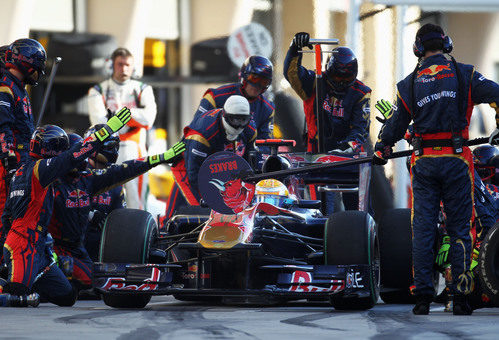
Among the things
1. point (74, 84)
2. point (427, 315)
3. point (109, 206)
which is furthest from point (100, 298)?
point (74, 84)

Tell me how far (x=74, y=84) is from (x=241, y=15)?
7.50 ft

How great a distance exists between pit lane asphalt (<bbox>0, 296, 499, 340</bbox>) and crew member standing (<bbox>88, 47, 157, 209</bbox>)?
4355 millimetres

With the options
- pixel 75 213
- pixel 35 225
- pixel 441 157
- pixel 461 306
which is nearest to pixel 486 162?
pixel 441 157

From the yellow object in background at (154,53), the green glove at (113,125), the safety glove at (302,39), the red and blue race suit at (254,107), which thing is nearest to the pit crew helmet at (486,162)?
the safety glove at (302,39)

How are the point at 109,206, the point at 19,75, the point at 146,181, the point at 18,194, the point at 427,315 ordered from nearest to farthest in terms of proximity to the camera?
the point at 427,315 → the point at 18,194 → the point at 19,75 → the point at 109,206 → the point at 146,181

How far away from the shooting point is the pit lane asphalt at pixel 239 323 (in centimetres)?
680

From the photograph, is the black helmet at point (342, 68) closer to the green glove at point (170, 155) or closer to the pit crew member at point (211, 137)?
the pit crew member at point (211, 137)

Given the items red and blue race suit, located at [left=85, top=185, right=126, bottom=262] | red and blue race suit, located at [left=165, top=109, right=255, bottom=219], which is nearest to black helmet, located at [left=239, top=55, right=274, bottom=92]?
red and blue race suit, located at [left=165, top=109, right=255, bottom=219]

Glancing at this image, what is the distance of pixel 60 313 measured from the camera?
27.7 feet

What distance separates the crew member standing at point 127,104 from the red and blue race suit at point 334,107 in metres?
2.44

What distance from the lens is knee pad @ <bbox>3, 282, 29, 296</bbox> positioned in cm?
927

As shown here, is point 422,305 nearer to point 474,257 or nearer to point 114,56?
point 474,257

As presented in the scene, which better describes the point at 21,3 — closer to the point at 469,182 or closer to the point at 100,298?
the point at 100,298

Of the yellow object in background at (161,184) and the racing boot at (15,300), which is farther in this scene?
the yellow object in background at (161,184)
